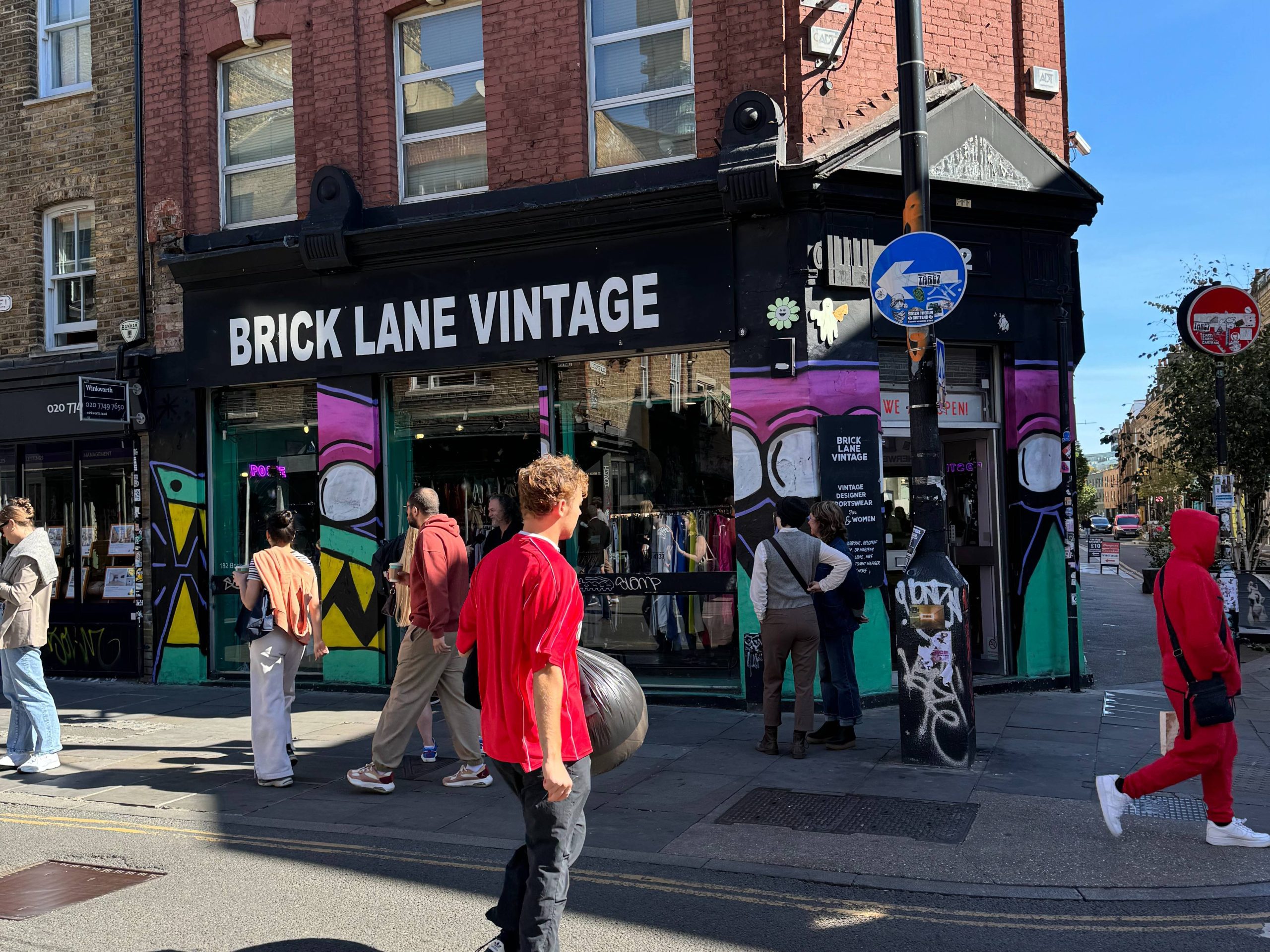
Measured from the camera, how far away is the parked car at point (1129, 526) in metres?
80.6

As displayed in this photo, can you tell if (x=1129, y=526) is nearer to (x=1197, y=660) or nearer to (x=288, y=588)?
(x=1197, y=660)

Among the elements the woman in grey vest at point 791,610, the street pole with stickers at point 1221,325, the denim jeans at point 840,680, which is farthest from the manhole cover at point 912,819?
the street pole with stickers at point 1221,325

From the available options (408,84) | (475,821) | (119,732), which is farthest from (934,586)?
(408,84)

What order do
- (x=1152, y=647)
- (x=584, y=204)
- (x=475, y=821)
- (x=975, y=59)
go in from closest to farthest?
(x=475, y=821), (x=584, y=204), (x=975, y=59), (x=1152, y=647)

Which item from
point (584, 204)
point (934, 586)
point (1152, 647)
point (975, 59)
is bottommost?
point (1152, 647)

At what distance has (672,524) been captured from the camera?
35.1 ft

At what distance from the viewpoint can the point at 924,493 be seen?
762 centimetres

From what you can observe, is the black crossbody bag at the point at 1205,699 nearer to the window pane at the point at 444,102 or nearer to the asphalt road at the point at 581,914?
the asphalt road at the point at 581,914

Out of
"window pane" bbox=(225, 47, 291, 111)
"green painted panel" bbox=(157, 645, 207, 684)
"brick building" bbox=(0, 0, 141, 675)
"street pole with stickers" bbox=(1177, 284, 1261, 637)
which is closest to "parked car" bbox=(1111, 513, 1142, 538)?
"street pole with stickers" bbox=(1177, 284, 1261, 637)

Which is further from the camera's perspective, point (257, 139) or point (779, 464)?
point (257, 139)

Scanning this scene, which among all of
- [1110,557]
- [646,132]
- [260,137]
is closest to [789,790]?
[646,132]

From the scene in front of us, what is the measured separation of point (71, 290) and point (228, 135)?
3017 mm

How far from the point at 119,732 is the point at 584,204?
21.1 ft

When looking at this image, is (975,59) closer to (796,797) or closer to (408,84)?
(408,84)
